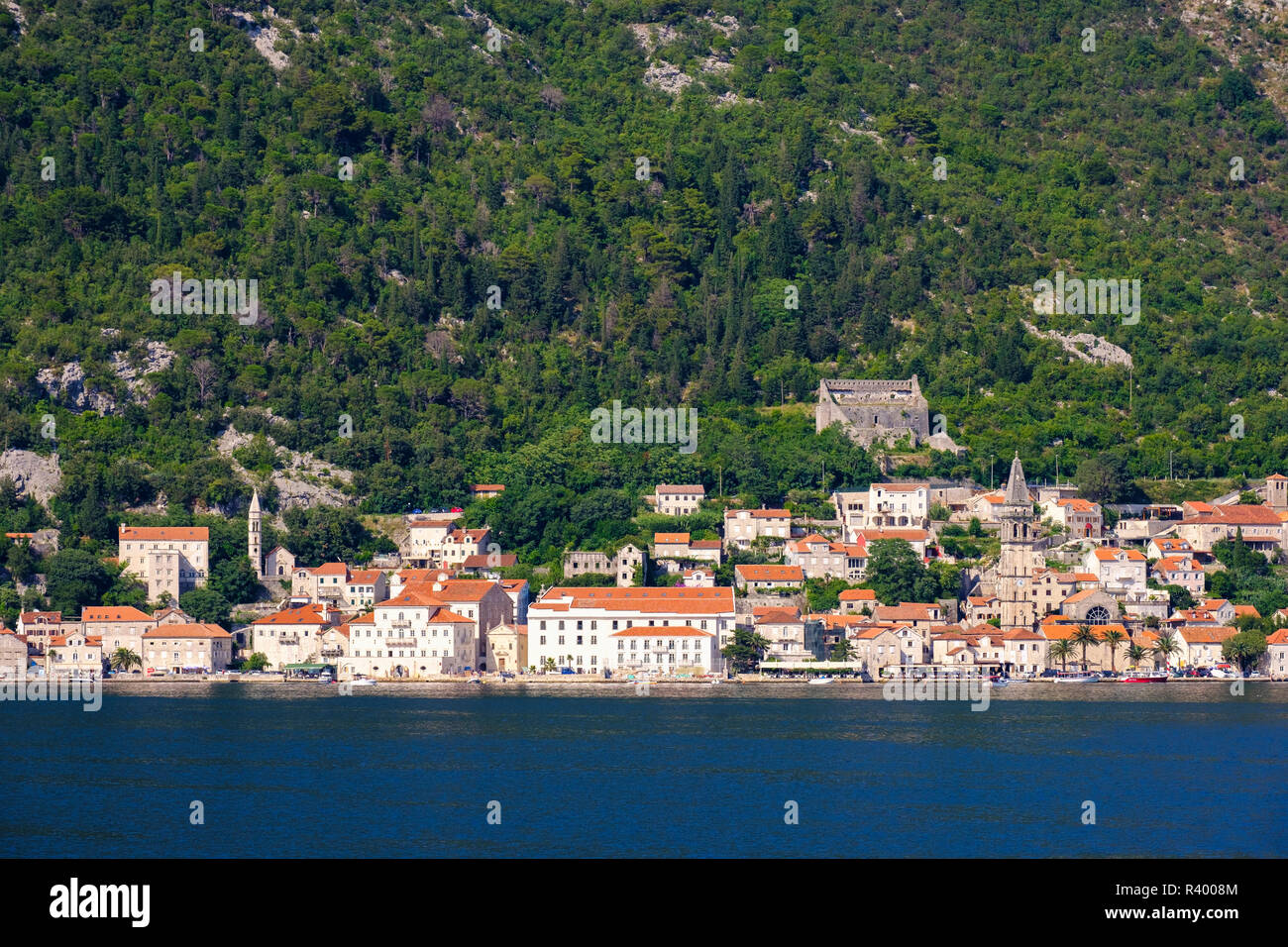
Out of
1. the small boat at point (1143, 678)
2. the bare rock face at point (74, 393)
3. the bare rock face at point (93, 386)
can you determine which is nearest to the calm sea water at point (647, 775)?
the small boat at point (1143, 678)

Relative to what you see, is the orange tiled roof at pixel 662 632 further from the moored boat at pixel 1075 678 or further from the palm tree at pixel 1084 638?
the palm tree at pixel 1084 638

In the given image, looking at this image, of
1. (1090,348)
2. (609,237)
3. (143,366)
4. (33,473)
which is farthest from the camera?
(609,237)

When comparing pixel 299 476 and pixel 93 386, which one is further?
pixel 93 386

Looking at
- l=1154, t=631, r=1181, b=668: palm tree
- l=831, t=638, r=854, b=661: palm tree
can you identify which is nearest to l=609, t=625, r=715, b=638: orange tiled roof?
l=831, t=638, r=854, b=661: palm tree

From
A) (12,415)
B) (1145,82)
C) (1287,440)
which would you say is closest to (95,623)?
(12,415)

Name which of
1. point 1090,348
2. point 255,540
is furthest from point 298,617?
point 1090,348

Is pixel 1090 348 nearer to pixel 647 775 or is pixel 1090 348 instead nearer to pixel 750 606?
pixel 750 606
